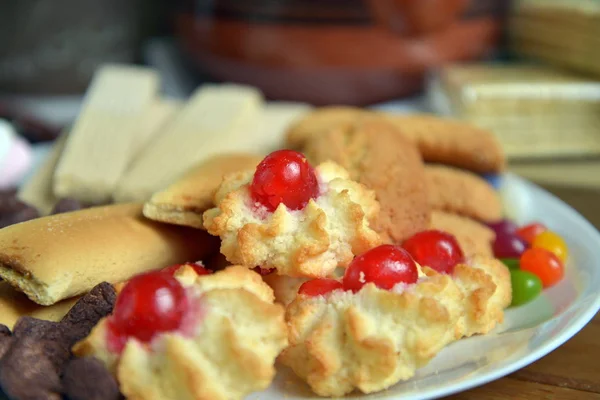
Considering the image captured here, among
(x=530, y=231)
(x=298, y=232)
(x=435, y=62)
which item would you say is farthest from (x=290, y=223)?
(x=435, y=62)

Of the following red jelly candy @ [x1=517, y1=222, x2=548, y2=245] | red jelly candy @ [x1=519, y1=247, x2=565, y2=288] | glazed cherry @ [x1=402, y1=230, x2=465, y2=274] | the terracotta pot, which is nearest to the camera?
glazed cherry @ [x1=402, y1=230, x2=465, y2=274]

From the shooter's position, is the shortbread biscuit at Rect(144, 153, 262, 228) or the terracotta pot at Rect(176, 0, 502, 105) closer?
the shortbread biscuit at Rect(144, 153, 262, 228)

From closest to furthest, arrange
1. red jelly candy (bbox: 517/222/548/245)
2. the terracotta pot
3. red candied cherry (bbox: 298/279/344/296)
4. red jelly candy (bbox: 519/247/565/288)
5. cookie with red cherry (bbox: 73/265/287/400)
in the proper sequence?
cookie with red cherry (bbox: 73/265/287/400)
red candied cherry (bbox: 298/279/344/296)
red jelly candy (bbox: 519/247/565/288)
red jelly candy (bbox: 517/222/548/245)
the terracotta pot

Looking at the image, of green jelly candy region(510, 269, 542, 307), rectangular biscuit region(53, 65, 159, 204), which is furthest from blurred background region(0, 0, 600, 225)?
green jelly candy region(510, 269, 542, 307)

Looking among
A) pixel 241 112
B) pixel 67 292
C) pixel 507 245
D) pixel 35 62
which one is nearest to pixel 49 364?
pixel 67 292

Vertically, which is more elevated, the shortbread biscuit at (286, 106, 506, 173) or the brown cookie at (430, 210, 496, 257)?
the shortbread biscuit at (286, 106, 506, 173)

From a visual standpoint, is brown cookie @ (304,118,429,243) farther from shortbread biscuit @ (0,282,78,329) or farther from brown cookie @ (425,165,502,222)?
shortbread biscuit @ (0,282,78,329)

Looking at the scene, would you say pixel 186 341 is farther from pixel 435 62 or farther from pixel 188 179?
pixel 435 62

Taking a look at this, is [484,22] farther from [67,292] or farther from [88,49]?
[67,292]
